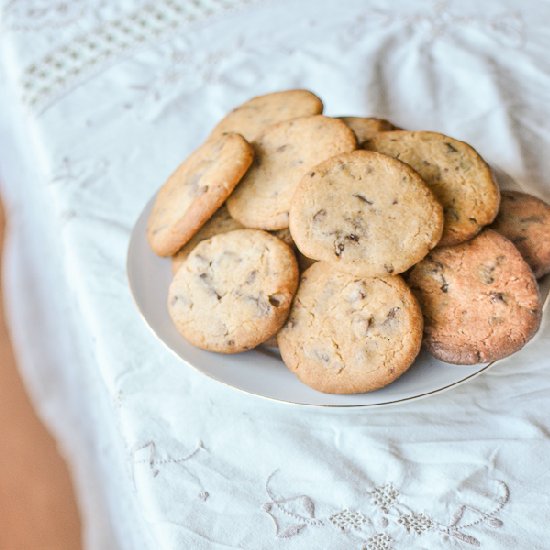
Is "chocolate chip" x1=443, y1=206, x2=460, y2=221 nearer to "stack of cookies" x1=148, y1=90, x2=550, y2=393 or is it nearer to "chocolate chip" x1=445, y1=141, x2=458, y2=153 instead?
"stack of cookies" x1=148, y1=90, x2=550, y2=393

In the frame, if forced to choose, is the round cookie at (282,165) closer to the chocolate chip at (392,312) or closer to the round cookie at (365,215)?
the round cookie at (365,215)

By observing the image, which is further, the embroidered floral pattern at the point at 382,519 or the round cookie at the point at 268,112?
the round cookie at the point at 268,112

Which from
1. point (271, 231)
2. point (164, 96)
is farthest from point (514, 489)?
point (164, 96)

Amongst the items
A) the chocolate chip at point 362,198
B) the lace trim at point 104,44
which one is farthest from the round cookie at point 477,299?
the lace trim at point 104,44

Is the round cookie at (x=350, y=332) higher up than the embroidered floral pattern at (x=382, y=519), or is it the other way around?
the round cookie at (x=350, y=332)

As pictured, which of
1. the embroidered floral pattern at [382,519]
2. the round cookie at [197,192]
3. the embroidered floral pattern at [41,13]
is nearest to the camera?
the embroidered floral pattern at [382,519]

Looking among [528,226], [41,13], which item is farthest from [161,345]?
[41,13]
